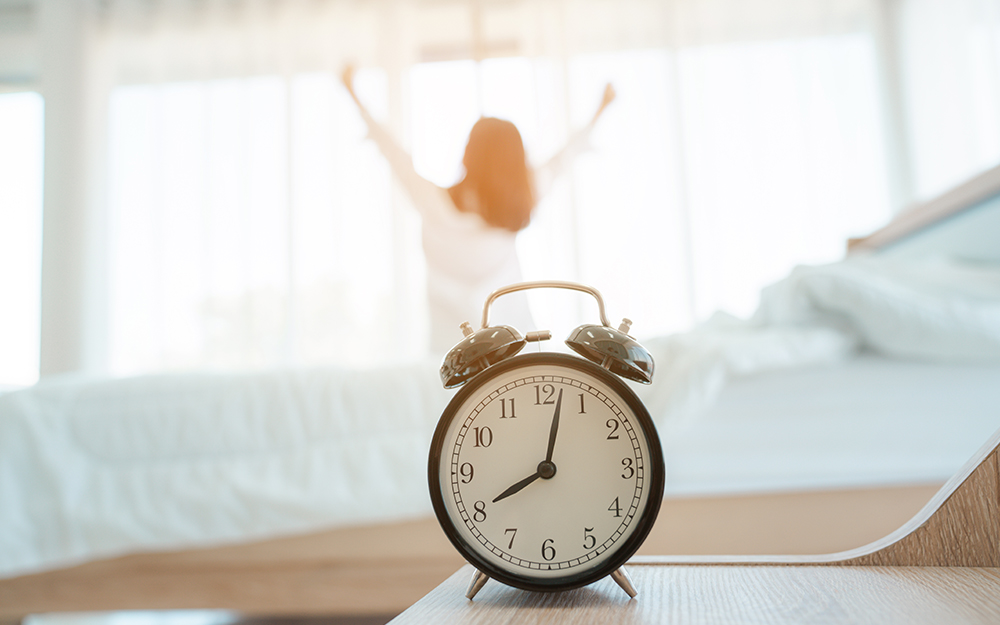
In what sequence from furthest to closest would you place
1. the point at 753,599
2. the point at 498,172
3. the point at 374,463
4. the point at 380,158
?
the point at 380,158, the point at 498,172, the point at 374,463, the point at 753,599

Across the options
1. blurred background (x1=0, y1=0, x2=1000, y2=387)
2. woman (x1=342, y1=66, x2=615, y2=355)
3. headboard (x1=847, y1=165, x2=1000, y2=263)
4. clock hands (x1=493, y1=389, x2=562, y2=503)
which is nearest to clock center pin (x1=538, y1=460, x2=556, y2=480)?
clock hands (x1=493, y1=389, x2=562, y2=503)

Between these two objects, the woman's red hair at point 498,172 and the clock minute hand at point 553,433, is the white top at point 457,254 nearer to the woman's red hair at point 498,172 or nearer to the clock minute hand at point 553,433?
the woman's red hair at point 498,172

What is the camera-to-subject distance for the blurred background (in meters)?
3.03

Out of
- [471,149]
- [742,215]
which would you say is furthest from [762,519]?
[742,215]

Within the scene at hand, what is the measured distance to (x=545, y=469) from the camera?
1.46ft

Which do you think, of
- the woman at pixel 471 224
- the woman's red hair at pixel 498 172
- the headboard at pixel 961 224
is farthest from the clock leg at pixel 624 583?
the woman's red hair at pixel 498 172

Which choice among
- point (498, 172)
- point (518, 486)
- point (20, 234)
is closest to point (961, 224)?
point (498, 172)

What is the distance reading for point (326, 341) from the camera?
3094mm

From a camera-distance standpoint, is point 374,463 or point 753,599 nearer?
point 753,599

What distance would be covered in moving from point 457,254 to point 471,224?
128mm

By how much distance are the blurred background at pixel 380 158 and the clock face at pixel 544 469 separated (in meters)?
2.51

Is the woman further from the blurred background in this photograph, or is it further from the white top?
the blurred background

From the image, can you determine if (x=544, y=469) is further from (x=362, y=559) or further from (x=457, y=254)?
(x=457, y=254)

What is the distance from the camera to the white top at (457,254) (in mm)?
2336
